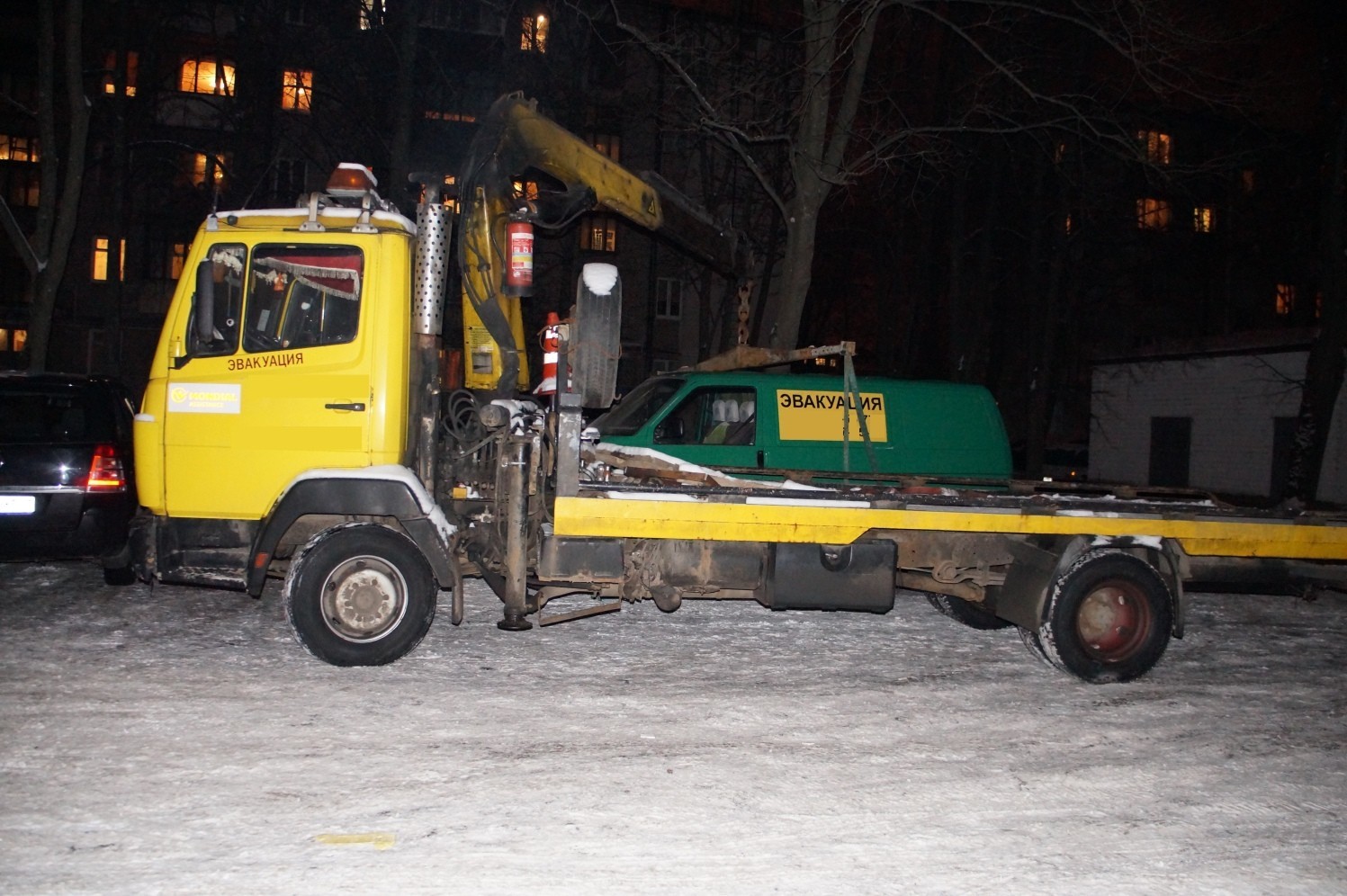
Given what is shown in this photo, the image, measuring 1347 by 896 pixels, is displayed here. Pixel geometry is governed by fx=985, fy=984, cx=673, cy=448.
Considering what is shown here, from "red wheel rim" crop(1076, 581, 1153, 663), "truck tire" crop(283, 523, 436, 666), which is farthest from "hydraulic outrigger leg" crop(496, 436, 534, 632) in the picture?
"red wheel rim" crop(1076, 581, 1153, 663)

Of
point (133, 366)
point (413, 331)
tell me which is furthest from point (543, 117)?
point (133, 366)

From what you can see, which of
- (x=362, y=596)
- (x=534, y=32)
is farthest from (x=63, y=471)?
(x=534, y=32)

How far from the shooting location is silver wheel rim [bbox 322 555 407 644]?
620 cm

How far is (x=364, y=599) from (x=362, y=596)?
0.08 feet

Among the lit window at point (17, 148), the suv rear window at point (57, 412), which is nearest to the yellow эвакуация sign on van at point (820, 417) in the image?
the suv rear window at point (57, 412)

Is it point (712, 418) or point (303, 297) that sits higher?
point (303, 297)

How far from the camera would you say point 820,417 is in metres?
10.0

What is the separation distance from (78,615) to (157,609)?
545mm

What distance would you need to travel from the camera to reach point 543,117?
755 cm

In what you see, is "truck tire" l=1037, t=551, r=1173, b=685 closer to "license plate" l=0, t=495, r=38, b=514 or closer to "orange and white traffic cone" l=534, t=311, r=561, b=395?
"orange and white traffic cone" l=534, t=311, r=561, b=395

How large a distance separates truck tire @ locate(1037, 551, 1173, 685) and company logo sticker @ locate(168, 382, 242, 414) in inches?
219

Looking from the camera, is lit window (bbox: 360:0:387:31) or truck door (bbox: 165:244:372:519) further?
lit window (bbox: 360:0:387:31)

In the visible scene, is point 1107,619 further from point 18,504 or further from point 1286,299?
point 1286,299

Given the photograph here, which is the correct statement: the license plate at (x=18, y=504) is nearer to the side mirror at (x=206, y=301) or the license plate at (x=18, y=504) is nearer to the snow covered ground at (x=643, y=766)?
the snow covered ground at (x=643, y=766)
